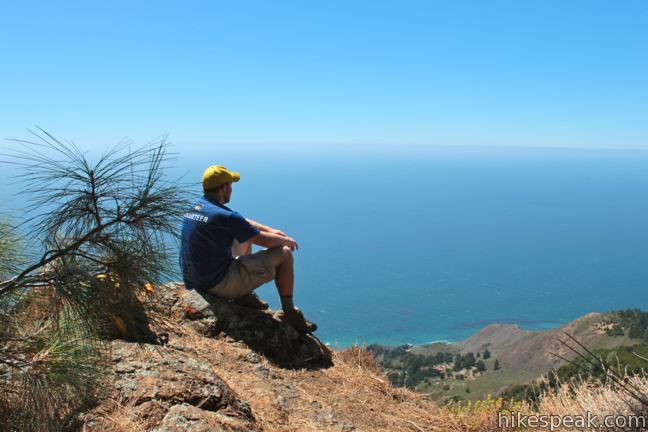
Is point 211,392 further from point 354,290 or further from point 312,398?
point 354,290

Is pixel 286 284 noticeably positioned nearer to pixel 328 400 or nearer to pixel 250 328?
pixel 250 328

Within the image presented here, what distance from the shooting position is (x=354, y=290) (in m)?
158

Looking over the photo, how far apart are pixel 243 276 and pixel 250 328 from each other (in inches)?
23.4

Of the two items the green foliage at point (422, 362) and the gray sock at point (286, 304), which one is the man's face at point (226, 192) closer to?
the gray sock at point (286, 304)

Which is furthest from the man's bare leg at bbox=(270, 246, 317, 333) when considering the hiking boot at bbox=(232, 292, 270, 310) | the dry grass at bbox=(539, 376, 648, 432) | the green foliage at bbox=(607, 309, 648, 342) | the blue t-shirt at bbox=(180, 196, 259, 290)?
the green foliage at bbox=(607, 309, 648, 342)

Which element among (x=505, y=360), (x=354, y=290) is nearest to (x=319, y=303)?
(x=354, y=290)

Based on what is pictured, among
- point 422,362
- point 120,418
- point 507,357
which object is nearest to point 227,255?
point 120,418

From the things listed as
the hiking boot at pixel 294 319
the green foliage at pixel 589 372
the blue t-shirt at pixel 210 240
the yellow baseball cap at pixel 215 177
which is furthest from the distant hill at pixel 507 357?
the yellow baseball cap at pixel 215 177

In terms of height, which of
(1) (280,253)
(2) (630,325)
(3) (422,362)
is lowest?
(3) (422,362)

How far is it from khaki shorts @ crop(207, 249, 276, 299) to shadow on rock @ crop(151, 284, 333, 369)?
0.12 meters

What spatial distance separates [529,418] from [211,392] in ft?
8.10

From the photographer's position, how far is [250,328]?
538 centimetres

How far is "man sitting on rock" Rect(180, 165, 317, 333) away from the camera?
5258mm

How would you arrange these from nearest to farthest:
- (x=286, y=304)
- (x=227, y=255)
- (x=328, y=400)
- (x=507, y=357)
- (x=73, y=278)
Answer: (x=73, y=278), (x=328, y=400), (x=227, y=255), (x=286, y=304), (x=507, y=357)
